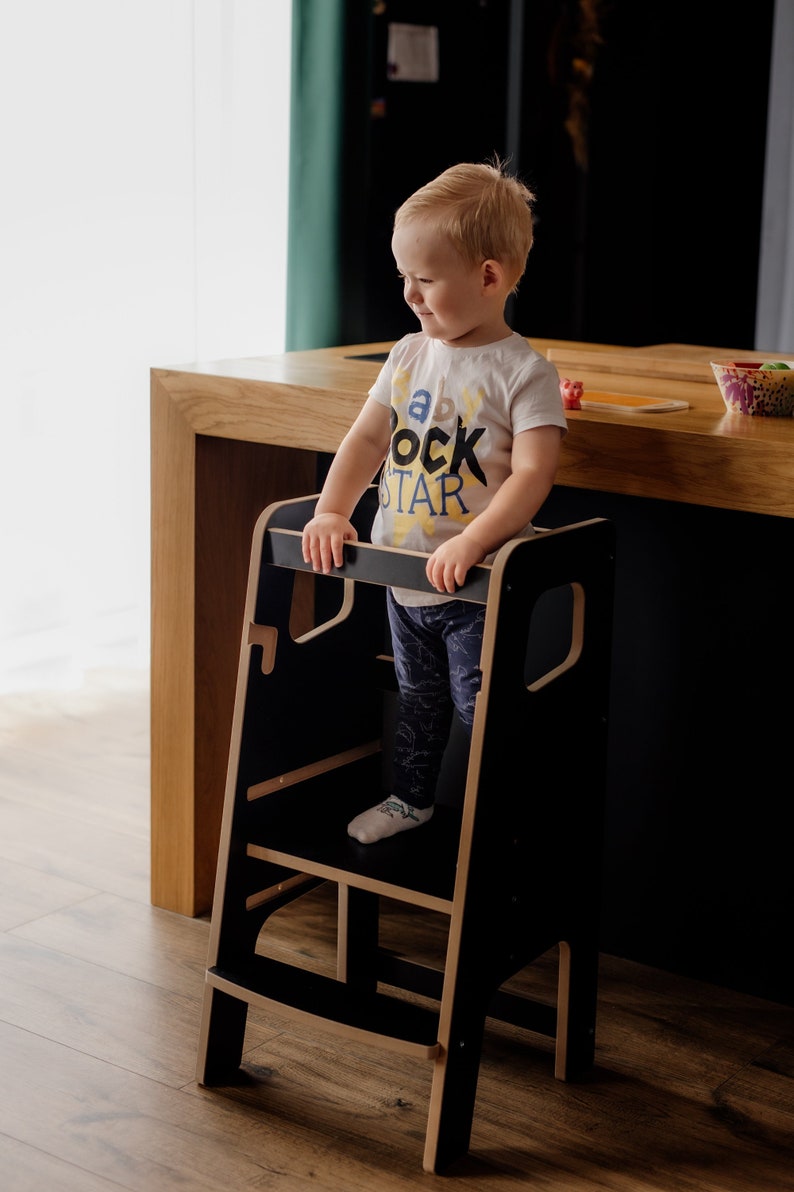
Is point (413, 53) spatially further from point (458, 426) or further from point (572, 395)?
point (458, 426)

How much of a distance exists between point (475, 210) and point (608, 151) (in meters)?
2.83

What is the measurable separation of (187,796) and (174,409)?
54cm

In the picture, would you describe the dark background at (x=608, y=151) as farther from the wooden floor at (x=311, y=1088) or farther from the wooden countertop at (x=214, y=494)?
the wooden floor at (x=311, y=1088)

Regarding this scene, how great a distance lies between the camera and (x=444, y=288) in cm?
149

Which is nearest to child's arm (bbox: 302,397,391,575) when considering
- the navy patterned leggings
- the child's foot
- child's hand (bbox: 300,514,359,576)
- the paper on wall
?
child's hand (bbox: 300,514,359,576)

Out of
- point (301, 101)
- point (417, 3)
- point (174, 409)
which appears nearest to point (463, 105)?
point (417, 3)

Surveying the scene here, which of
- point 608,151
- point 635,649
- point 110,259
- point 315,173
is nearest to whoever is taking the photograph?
point 635,649

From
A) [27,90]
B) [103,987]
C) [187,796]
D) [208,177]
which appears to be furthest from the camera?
[208,177]

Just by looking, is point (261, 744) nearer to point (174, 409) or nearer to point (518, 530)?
point (518, 530)

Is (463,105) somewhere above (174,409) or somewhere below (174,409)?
above

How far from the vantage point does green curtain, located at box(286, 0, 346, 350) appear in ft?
9.84

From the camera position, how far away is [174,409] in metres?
1.94

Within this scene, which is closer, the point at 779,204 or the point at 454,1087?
the point at 454,1087

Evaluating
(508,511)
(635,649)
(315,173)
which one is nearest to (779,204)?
(315,173)
